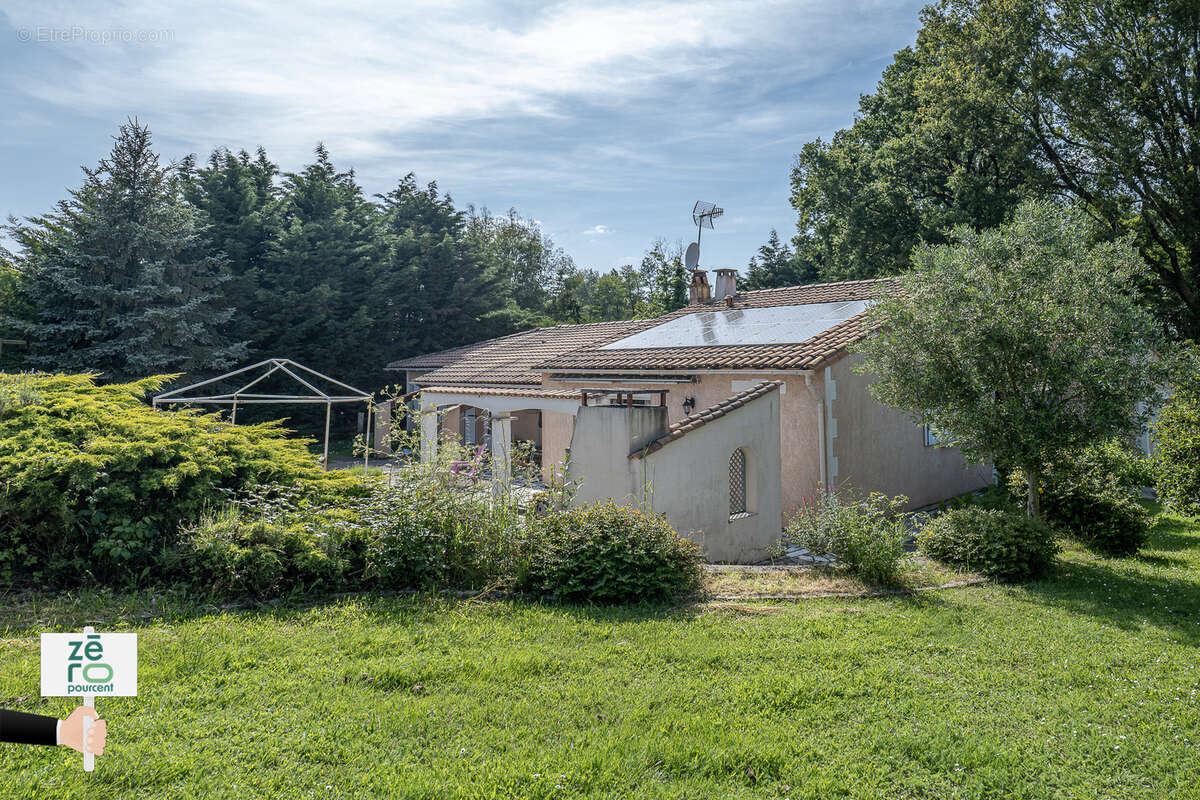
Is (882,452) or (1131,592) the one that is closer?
(1131,592)

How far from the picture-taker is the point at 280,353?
1318 inches

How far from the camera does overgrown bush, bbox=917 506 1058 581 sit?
29.8 feet

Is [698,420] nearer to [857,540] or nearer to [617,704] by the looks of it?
[857,540]

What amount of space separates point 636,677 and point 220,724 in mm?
2832

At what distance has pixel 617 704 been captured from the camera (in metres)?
4.73

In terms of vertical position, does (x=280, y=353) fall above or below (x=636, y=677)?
above

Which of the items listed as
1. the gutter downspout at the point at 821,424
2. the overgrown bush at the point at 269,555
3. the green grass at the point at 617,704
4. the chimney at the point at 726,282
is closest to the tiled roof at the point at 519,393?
the gutter downspout at the point at 821,424

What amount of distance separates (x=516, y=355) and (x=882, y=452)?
1473 centimetres

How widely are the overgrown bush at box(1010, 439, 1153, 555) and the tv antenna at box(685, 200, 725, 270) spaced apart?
1302 cm

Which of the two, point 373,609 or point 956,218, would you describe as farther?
point 956,218

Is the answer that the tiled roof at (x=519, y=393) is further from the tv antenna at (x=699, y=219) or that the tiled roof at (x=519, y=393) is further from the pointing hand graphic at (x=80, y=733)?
the pointing hand graphic at (x=80, y=733)

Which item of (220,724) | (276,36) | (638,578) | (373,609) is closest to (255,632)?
(373,609)

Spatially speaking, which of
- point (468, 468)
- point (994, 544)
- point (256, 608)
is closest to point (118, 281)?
point (468, 468)

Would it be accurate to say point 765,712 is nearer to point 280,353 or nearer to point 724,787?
point 724,787
